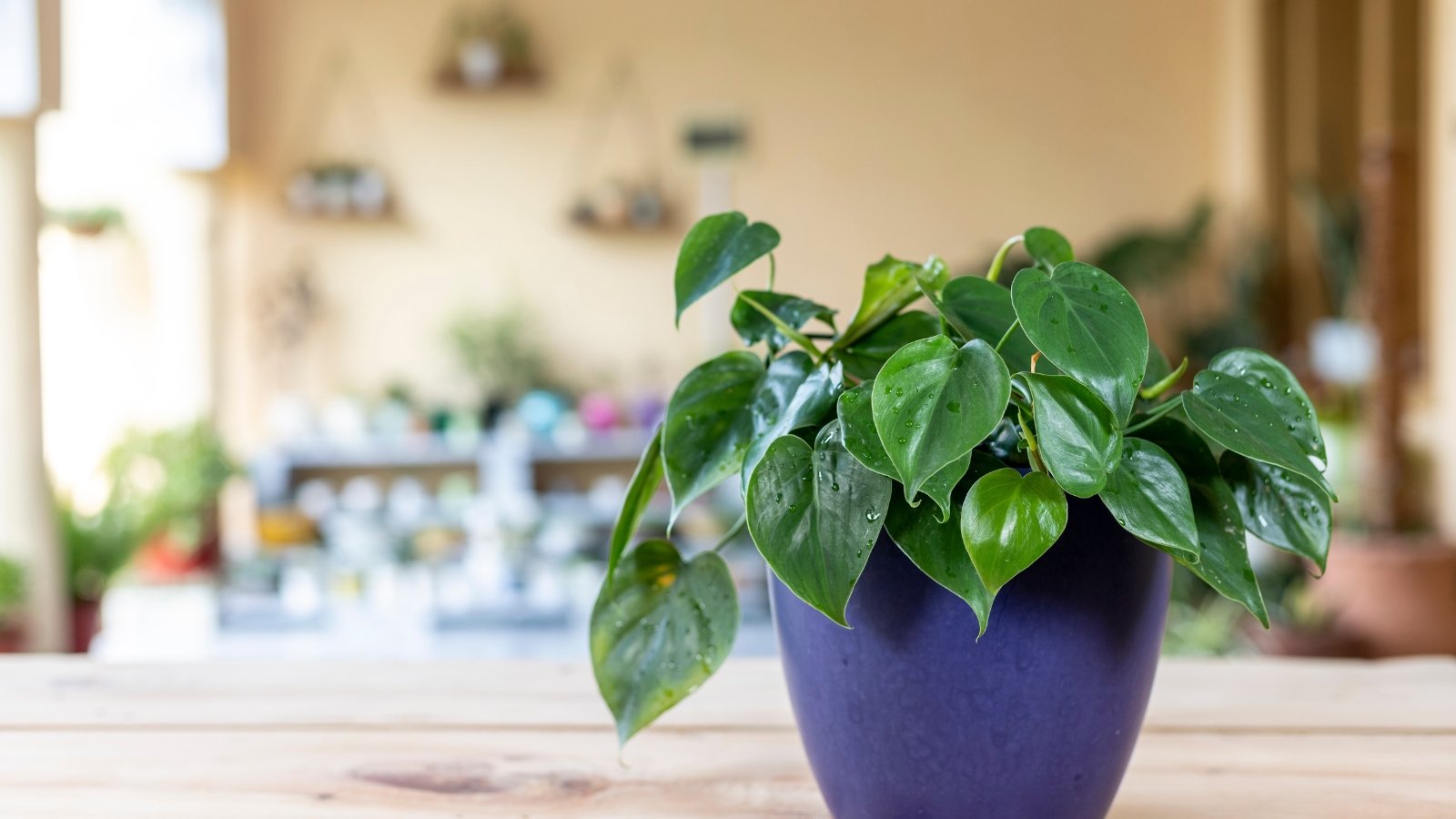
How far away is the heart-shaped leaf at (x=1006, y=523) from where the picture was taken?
0.49m

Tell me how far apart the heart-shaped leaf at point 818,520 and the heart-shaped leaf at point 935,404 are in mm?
50

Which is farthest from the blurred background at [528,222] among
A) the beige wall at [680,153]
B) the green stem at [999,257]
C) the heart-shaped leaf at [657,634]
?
the green stem at [999,257]

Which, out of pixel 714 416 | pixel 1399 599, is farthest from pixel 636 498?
pixel 1399 599

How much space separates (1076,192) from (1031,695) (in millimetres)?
5295

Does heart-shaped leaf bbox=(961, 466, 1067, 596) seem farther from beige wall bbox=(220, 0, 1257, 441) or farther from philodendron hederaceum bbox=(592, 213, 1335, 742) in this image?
beige wall bbox=(220, 0, 1257, 441)

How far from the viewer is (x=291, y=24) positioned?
17.4 ft

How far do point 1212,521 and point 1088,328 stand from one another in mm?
135

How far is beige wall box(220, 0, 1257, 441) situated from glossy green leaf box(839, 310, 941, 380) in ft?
15.7

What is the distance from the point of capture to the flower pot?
1.81 ft

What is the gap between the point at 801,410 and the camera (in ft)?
1.82

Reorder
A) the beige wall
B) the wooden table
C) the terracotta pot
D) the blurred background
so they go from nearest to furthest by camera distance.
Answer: the wooden table → the terracotta pot → the blurred background → the beige wall

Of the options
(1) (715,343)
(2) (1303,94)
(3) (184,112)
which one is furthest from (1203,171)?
(3) (184,112)

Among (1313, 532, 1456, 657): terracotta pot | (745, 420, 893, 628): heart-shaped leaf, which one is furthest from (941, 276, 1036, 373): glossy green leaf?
(1313, 532, 1456, 657): terracotta pot

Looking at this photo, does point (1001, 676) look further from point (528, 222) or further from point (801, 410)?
point (528, 222)
